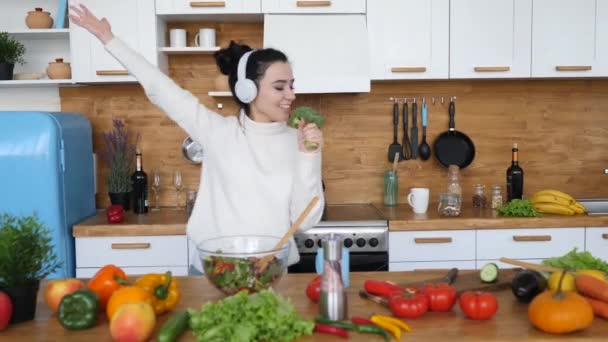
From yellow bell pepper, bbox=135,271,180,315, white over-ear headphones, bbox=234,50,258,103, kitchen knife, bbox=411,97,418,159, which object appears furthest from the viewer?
kitchen knife, bbox=411,97,418,159

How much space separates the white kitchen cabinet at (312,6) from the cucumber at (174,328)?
2291 mm

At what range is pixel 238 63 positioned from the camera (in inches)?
90.2

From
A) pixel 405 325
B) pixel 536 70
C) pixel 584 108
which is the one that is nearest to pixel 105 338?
pixel 405 325

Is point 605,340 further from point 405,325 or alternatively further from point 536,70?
point 536,70

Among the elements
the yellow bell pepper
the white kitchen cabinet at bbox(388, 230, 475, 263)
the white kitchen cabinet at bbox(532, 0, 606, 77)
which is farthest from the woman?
the white kitchen cabinet at bbox(532, 0, 606, 77)

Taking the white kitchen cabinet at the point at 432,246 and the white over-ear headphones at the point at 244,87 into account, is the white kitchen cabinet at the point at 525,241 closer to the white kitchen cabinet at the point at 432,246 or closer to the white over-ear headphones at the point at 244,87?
the white kitchen cabinet at the point at 432,246

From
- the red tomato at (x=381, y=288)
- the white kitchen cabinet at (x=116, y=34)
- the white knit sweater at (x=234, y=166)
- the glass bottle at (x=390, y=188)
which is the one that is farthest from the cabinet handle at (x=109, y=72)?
the red tomato at (x=381, y=288)

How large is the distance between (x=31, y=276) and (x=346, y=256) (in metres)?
0.83

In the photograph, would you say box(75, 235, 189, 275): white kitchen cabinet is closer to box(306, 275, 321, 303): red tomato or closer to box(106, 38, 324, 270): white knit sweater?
box(106, 38, 324, 270): white knit sweater

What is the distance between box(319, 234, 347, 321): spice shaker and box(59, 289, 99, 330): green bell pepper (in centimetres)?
55

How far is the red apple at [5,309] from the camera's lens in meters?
1.43

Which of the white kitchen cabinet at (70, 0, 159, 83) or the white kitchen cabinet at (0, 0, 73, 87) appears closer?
the white kitchen cabinet at (70, 0, 159, 83)

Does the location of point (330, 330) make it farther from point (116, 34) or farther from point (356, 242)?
point (116, 34)

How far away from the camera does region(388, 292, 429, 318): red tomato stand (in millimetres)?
1487
